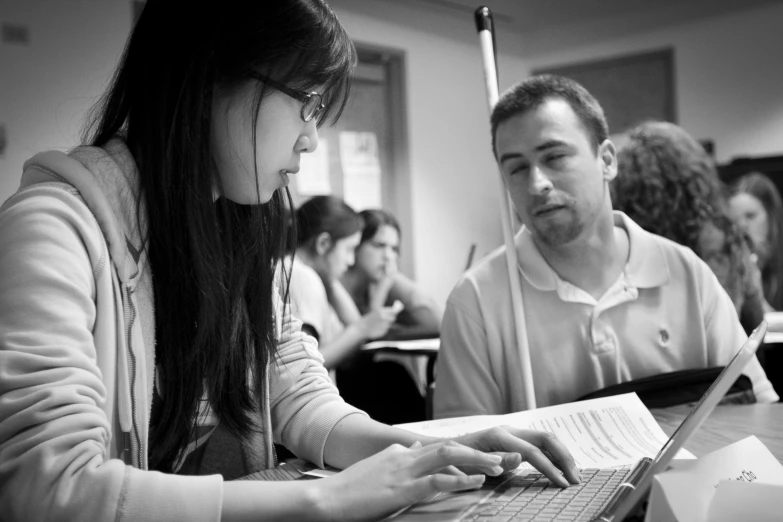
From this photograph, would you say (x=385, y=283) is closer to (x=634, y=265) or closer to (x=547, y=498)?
(x=634, y=265)

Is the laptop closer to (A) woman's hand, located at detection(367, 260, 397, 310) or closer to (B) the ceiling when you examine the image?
(A) woman's hand, located at detection(367, 260, 397, 310)

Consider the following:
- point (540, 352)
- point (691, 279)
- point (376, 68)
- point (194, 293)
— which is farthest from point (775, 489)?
point (376, 68)

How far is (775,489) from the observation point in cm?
71

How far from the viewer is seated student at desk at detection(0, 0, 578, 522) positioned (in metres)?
0.72

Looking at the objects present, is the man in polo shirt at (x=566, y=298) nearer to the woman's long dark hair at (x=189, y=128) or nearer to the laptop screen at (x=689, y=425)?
the woman's long dark hair at (x=189, y=128)

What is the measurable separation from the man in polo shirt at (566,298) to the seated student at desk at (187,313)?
1.86 feet

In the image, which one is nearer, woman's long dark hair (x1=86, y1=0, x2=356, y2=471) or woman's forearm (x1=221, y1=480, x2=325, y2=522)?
woman's forearm (x1=221, y1=480, x2=325, y2=522)

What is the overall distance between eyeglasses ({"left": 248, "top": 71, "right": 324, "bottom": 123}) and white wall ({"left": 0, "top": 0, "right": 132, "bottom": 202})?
8.35 feet

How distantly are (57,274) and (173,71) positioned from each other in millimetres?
326

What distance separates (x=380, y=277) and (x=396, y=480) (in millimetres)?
4072

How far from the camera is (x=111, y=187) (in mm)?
919

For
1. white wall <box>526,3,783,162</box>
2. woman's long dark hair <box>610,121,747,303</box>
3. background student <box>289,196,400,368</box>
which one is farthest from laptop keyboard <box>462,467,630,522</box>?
white wall <box>526,3,783,162</box>

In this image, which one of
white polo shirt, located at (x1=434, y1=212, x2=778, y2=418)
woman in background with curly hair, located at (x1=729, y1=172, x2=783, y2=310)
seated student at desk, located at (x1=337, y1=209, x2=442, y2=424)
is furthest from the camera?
seated student at desk, located at (x1=337, y1=209, x2=442, y2=424)

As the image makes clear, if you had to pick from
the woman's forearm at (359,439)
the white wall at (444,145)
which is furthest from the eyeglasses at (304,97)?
the white wall at (444,145)
